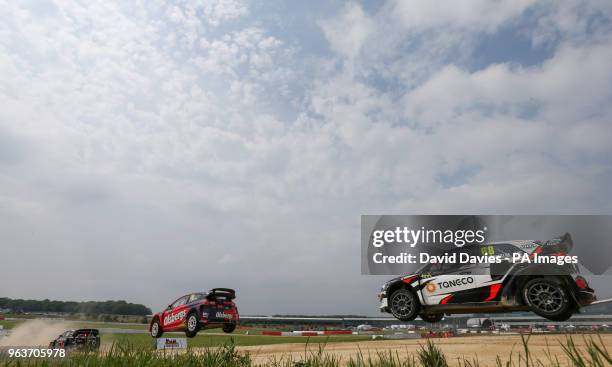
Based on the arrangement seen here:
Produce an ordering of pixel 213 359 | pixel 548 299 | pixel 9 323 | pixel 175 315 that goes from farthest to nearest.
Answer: pixel 9 323
pixel 175 315
pixel 213 359
pixel 548 299

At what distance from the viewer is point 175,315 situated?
601 inches

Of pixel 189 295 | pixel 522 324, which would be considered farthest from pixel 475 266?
pixel 189 295

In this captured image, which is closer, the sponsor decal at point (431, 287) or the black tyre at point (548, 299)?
the black tyre at point (548, 299)

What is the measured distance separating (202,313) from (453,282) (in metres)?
8.44

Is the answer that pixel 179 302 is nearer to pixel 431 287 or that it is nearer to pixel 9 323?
pixel 9 323

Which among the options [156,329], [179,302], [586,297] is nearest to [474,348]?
[586,297]

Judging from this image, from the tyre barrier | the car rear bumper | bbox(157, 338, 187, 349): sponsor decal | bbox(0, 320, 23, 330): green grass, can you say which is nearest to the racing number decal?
bbox(157, 338, 187, 349): sponsor decal

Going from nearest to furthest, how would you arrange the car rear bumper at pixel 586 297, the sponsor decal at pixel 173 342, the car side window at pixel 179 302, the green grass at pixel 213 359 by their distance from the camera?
1. the green grass at pixel 213 359
2. the car rear bumper at pixel 586 297
3. the sponsor decal at pixel 173 342
4. the car side window at pixel 179 302

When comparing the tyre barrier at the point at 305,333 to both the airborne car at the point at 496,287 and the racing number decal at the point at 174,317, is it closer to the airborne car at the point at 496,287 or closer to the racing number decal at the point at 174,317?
the airborne car at the point at 496,287

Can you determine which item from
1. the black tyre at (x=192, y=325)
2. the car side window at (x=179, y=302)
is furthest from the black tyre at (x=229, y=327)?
the car side window at (x=179, y=302)

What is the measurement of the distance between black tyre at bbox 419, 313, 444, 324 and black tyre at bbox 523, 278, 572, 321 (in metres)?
2.16

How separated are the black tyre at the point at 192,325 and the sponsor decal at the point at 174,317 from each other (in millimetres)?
257

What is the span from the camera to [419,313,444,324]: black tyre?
10828 millimetres

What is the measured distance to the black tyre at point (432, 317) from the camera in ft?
35.5
